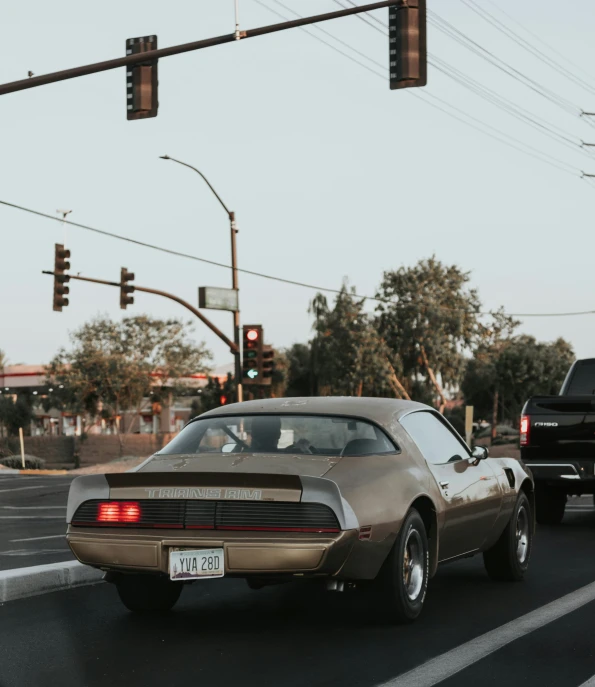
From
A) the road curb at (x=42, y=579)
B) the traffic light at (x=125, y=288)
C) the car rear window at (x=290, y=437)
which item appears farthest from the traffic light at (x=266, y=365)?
the car rear window at (x=290, y=437)

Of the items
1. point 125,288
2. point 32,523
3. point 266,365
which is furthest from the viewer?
point 125,288

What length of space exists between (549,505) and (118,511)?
896 centimetres

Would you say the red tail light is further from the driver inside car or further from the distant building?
the distant building

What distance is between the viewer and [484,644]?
6449mm

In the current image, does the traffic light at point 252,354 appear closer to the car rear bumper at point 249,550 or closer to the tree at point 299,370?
the car rear bumper at point 249,550

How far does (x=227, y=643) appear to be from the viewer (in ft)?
21.5

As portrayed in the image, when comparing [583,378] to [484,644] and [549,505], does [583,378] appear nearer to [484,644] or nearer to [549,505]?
[549,505]

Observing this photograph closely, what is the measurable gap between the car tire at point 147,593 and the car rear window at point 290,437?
2.77ft

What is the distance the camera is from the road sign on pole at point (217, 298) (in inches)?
1156

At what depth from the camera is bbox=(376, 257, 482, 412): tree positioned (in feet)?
250

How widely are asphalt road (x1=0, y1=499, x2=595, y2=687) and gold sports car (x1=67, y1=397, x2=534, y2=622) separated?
316 mm

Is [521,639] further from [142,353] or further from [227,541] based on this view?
[142,353]

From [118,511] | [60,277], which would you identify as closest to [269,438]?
[118,511]

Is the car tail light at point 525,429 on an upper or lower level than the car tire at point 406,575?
upper
